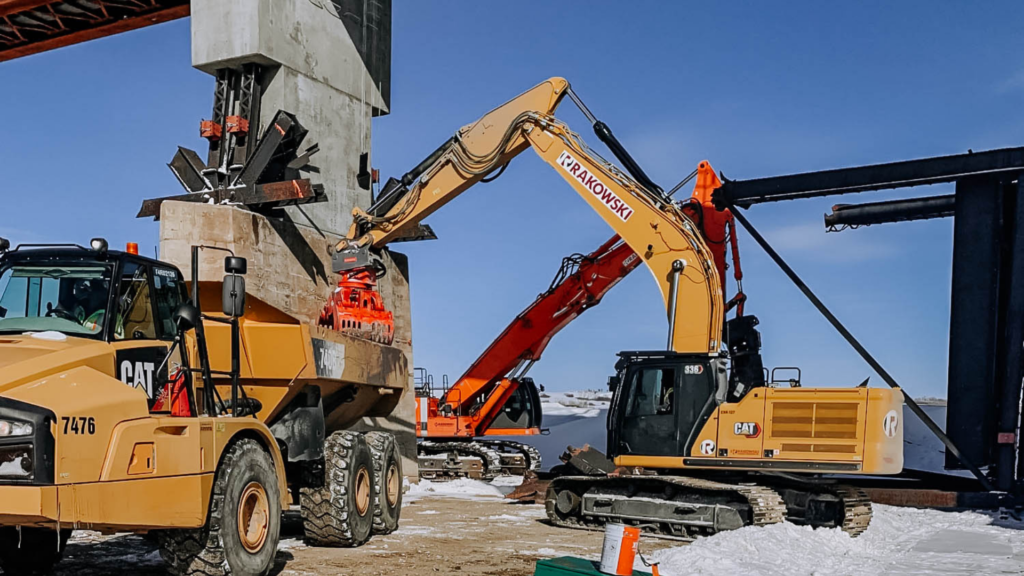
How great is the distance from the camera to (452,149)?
1784cm

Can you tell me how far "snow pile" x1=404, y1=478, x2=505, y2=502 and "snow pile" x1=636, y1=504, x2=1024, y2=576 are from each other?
7.79 meters

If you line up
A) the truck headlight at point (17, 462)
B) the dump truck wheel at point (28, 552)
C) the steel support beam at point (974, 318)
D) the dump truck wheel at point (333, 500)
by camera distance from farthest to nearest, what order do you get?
the steel support beam at point (974, 318) < the dump truck wheel at point (333, 500) < the dump truck wheel at point (28, 552) < the truck headlight at point (17, 462)

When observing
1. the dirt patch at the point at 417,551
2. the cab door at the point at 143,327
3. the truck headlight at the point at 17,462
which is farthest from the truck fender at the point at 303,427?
the truck headlight at the point at 17,462

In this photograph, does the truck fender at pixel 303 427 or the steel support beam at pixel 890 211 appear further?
the steel support beam at pixel 890 211

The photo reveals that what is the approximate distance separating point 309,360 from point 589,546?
13.5 ft

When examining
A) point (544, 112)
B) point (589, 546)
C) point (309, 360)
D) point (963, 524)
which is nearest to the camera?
point (309, 360)

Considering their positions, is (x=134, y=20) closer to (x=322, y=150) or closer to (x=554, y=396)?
(x=322, y=150)

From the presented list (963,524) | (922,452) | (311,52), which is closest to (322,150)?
(311,52)

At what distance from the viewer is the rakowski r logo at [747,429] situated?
13.8 m

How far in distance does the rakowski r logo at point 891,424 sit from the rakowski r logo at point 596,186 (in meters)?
4.68

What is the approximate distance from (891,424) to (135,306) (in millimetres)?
9569

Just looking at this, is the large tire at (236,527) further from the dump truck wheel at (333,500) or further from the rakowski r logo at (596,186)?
the rakowski r logo at (596,186)

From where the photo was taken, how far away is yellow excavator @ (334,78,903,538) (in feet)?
43.7

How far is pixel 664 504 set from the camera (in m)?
13.8
